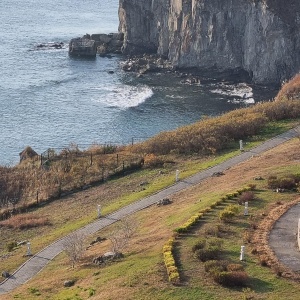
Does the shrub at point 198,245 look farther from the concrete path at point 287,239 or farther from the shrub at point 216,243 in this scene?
the concrete path at point 287,239

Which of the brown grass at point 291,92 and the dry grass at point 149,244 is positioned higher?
the brown grass at point 291,92

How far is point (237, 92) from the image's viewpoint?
113 metres

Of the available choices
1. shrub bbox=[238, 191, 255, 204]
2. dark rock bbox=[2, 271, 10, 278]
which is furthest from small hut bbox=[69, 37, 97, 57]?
dark rock bbox=[2, 271, 10, 278]

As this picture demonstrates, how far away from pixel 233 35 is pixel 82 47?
33.1 m

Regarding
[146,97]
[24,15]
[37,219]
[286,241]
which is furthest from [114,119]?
[24,15]

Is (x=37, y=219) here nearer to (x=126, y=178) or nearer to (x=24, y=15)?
(x=126, y=178)

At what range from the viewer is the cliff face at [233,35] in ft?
384

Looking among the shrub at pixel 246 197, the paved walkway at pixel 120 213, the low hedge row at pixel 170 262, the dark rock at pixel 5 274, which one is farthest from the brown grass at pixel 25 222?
the low hedge row at pixel 170 262

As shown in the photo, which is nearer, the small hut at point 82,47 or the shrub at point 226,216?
the shrub at point 226,216

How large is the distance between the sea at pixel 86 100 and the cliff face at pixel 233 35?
5.60m

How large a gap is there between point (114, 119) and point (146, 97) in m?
13.2

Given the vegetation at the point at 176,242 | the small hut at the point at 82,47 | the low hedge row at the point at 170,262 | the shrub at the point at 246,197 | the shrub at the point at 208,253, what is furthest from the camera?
the small hut at the point at 82,47

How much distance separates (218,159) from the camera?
54.9 m

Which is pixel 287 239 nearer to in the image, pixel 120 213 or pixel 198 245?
pixel 198 245
